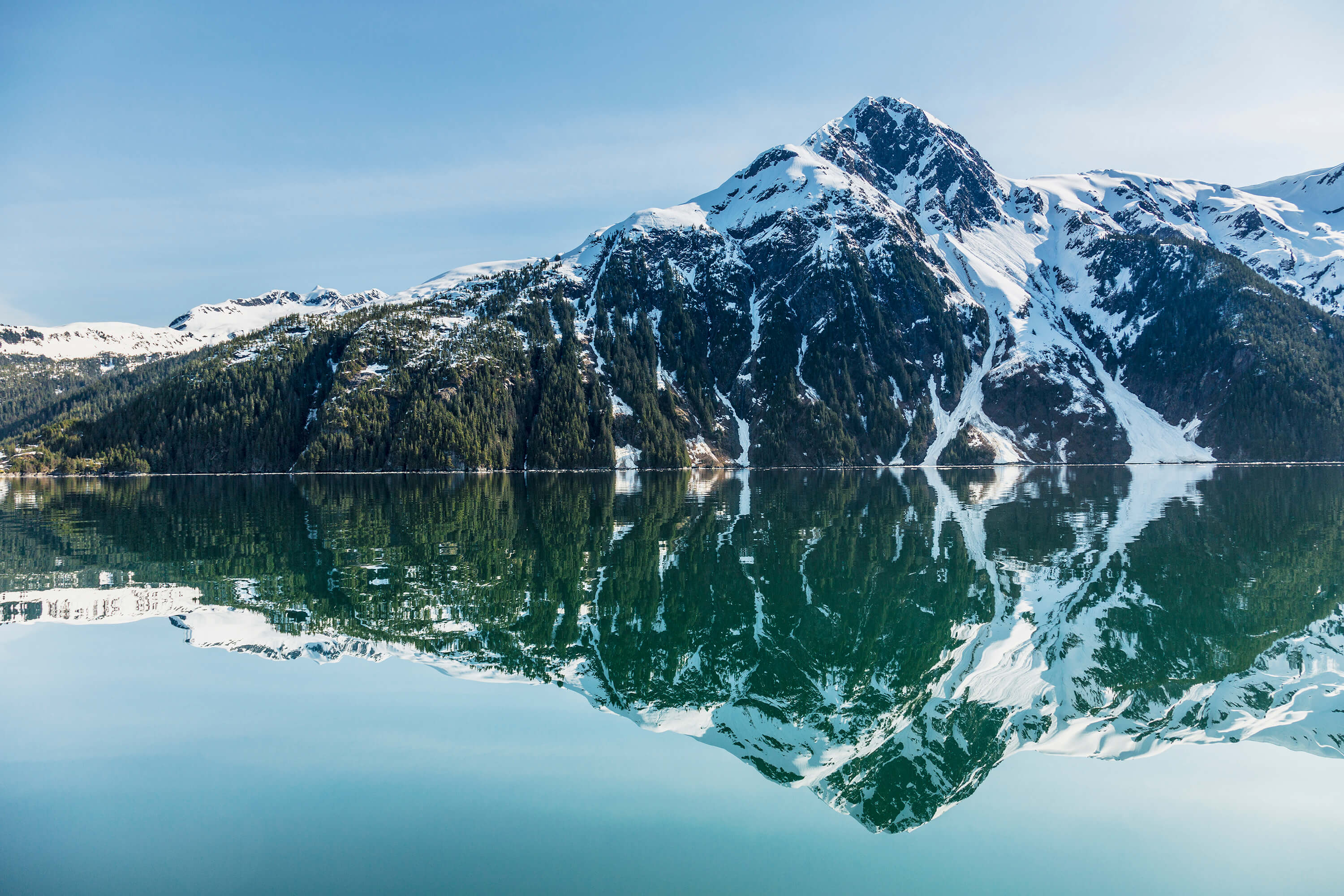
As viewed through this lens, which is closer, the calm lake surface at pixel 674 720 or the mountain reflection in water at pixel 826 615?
the calm lake surface at pixel 674 720

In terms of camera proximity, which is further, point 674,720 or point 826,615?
point 826,615

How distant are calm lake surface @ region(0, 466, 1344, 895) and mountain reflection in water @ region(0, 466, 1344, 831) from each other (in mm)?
201

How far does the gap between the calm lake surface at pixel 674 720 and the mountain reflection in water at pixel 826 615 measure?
7.9 inches

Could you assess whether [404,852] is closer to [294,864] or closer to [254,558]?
[294,864]

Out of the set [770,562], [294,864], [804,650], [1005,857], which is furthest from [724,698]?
[770,562]

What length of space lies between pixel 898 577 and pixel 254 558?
40.4 metres

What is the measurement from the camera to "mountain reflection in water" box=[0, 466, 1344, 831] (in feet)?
72.8

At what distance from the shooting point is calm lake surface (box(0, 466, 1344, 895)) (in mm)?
15266

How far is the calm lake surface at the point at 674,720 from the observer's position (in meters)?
15.3

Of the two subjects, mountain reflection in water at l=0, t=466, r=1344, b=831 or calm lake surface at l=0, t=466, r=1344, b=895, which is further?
mountain reflection in water at l=0, t=466, r=1344, b=831

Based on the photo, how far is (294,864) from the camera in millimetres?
14828

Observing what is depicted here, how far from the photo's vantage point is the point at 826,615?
33812mm

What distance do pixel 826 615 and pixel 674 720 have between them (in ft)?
43.1

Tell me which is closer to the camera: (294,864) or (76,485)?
(294,864)
